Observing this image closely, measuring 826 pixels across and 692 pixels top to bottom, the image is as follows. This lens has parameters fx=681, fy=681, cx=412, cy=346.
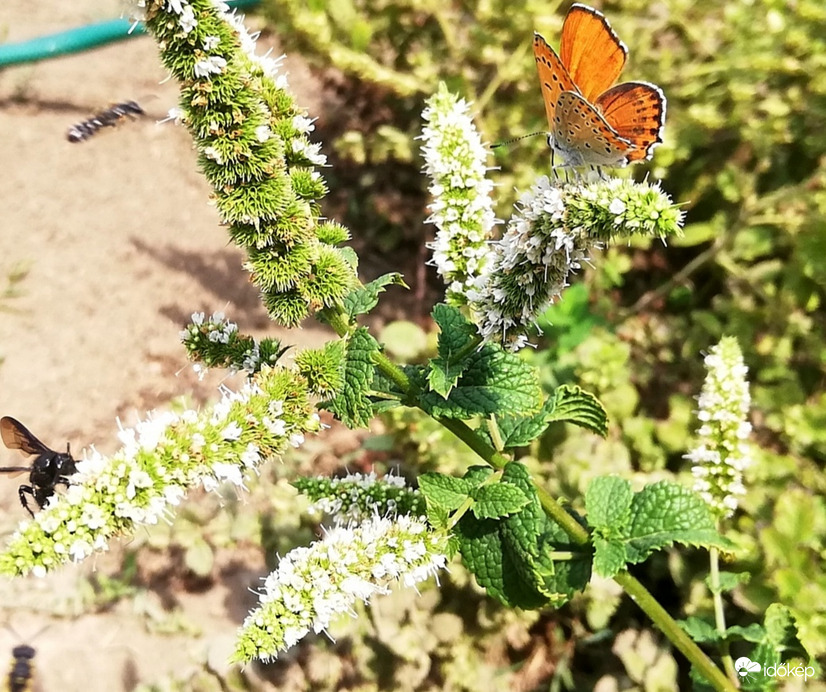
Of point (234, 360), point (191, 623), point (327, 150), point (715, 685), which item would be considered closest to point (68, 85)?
point (327, 150)

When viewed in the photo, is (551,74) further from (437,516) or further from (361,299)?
(437,516)

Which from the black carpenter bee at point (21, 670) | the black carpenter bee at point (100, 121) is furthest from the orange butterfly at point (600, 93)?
the black carpenter bee at point (21, 670)

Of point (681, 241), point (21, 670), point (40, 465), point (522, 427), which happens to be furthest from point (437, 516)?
point (681, 241)

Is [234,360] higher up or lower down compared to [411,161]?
lower down

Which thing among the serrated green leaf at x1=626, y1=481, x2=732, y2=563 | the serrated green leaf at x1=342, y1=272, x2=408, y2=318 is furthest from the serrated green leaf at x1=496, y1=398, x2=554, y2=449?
the serrated green leaf at x1=342, y1=272, x2=408, y2=318

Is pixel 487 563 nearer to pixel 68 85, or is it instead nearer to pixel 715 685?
pixel 715 685

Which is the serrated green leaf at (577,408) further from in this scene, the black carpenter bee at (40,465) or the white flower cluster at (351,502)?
the black carpenter bee at (40,465)

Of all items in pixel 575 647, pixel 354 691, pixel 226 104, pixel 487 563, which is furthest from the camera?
pixel 575 647

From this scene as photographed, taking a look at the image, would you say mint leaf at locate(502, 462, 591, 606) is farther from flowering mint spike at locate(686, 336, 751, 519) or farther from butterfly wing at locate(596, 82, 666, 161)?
butterfly wing at locate(596, 82, 666, 161)
